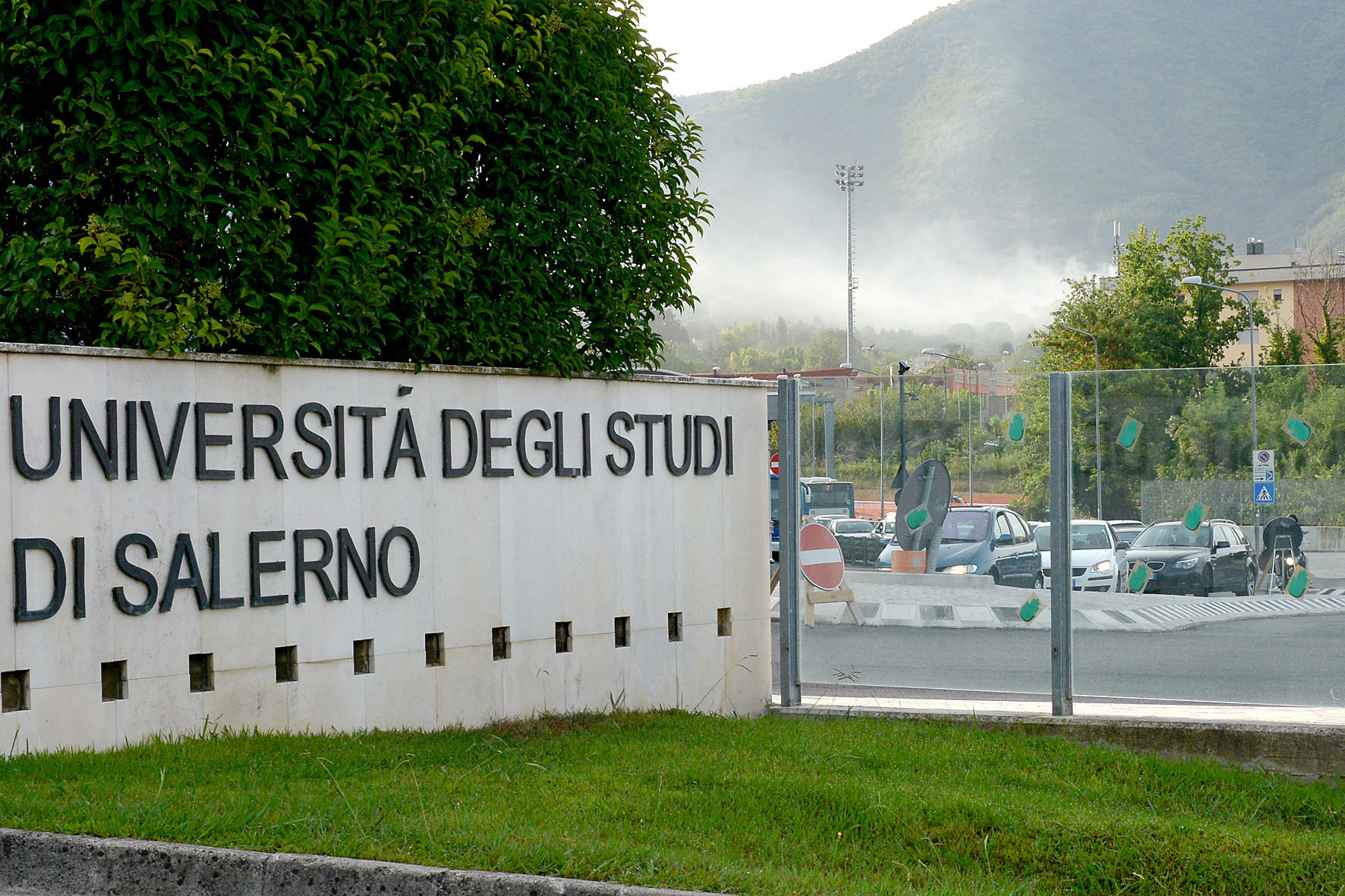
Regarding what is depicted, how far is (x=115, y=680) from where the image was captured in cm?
656

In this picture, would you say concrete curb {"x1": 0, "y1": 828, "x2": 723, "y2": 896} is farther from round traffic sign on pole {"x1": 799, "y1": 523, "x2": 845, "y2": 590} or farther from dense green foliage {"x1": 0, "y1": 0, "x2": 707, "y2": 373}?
round traffic sign on pole {"x1": 799, "y1": 523, "x2": 845, "y2": 590}

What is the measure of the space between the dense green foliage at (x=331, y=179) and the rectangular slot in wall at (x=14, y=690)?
170 cm

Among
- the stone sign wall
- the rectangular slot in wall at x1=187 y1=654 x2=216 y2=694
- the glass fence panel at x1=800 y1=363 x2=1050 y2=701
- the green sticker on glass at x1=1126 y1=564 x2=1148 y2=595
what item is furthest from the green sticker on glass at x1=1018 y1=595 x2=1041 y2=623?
the rectangular slot in wall at x1=187 y1=654 x2=216 y2=694

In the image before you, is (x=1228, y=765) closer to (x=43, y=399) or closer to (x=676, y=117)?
(x=676, y=117)

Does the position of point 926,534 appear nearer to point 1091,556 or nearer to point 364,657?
point 1091,556

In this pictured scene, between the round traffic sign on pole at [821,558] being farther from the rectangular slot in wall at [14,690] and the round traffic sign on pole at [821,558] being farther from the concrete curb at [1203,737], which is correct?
the rectangular slot in wall at [14,690]

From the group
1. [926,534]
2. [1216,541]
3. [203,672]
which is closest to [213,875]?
[203,672]

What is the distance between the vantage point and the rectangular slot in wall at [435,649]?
25.9 feet

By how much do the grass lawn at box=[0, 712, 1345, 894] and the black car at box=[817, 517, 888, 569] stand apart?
191 centimetres

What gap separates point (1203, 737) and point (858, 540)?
2.50 metres

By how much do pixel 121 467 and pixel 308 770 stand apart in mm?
1823

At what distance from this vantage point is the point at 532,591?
328 inches

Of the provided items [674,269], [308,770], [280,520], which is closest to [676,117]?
[674,269]

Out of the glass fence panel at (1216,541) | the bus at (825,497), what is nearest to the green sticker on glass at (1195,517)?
Result: the glass fence panel at (1216,541)
